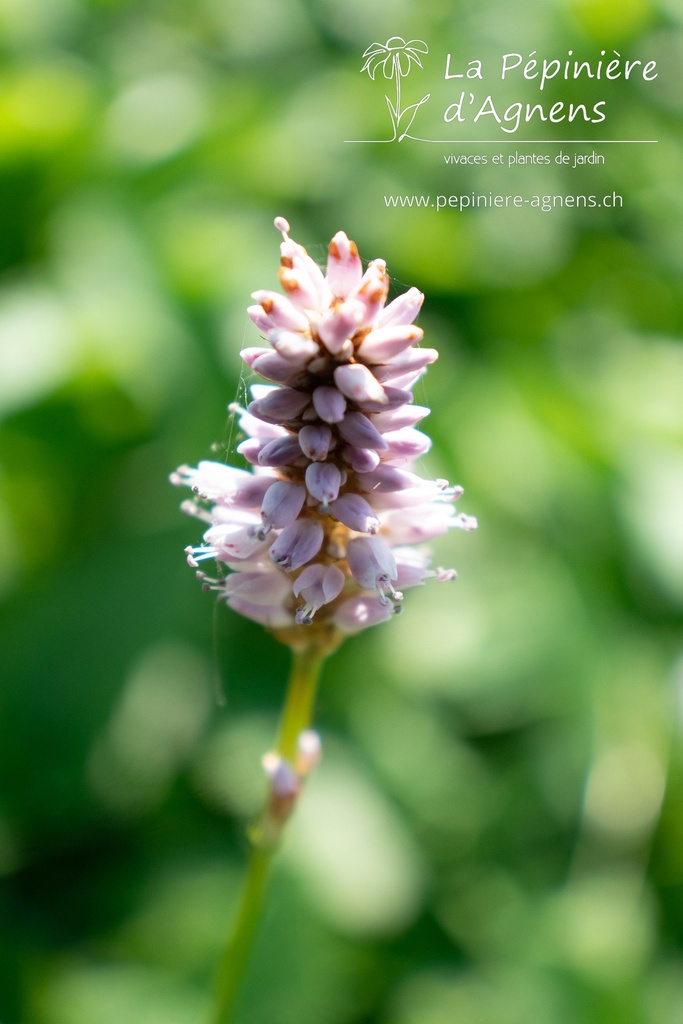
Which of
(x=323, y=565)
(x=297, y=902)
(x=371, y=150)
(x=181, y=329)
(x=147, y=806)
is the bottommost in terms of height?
(x=297, y=902)

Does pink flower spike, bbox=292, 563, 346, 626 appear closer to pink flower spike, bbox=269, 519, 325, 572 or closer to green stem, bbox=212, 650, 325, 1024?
pink flower spike, bbox=269, 519, 325, 572

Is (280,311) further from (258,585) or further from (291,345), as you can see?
(258,585)

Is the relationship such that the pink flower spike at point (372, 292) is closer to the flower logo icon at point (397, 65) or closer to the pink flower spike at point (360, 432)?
the pink flower spike at point (360, 432)

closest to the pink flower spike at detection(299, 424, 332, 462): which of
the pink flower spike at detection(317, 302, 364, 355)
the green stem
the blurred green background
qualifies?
the pink flower spike at detection(317, 302, 364, 355)

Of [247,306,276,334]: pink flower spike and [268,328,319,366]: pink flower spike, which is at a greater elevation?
[247,306,276,334]: pink flower spike

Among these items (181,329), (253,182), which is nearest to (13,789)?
(181,329)

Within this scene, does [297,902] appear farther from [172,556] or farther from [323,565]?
[323,565]
